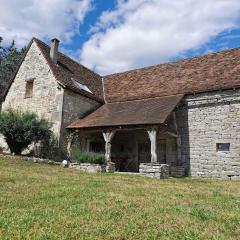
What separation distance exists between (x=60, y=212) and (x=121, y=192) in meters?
2.59

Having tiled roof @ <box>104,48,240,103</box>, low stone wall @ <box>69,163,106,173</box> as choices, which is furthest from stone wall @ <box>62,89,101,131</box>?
low stone wall @ <box>69,163,106,173</box>

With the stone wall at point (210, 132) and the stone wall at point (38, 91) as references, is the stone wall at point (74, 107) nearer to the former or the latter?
the stone wall at point (38, 91)

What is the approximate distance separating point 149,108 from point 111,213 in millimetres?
9990

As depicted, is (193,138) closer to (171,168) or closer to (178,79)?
(171,168)

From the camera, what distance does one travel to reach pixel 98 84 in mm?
20031

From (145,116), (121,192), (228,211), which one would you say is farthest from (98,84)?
(228,211)

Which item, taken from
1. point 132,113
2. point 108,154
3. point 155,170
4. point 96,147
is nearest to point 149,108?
point 132,113

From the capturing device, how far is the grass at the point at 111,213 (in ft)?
13.4

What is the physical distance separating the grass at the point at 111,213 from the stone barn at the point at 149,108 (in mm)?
5427

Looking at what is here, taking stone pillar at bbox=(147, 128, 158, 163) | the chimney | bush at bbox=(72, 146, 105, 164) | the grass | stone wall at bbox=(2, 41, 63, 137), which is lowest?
the grass

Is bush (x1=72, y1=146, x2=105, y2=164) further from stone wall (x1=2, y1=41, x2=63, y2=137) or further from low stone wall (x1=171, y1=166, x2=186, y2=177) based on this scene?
low stone wall (x1=171, y1=166, x2=186, y2=177)

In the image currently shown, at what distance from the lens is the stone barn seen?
1384 cm

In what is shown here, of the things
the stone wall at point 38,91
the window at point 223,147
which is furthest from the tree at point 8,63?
the window at point 223,147

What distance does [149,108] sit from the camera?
583 inches
